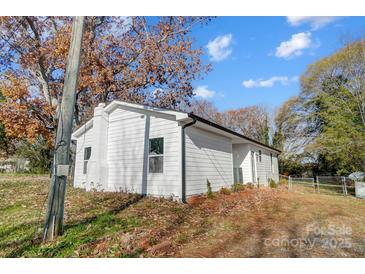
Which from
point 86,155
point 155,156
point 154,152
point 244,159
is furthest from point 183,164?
point 244,159

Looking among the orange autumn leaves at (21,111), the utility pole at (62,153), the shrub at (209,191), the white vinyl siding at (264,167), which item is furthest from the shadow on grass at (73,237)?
the orange autumn leaves at (21,111)

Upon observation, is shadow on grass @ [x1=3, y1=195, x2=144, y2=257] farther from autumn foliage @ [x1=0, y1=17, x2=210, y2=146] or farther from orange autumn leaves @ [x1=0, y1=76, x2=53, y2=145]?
orange autumn leaves @ [x1=0, y1=76, x2=53, y2=145]

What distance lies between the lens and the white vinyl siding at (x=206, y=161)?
822 centimetres

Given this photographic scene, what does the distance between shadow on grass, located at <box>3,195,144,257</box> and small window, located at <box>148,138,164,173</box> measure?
8.81 feet

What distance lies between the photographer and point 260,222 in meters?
5.54

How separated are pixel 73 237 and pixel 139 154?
4867mm

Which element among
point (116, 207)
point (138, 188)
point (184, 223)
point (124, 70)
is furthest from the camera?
point (124, 70)

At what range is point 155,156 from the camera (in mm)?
8398

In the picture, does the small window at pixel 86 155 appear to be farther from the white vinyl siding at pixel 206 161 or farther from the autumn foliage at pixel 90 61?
the white vinyl siding at pixel 206 161

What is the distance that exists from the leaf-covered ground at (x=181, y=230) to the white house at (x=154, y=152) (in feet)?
3.34

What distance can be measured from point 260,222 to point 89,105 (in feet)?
53.6

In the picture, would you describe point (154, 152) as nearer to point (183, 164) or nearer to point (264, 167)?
point (183, 164)
